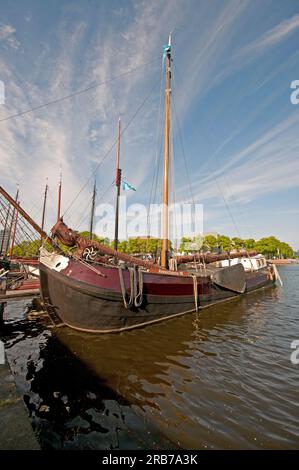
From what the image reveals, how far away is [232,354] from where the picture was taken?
675 centimetres

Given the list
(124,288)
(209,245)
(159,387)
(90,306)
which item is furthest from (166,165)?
(209,245)

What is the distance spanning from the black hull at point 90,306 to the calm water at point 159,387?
0.43 m

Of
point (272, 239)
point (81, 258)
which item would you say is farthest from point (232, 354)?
point (272, 239)

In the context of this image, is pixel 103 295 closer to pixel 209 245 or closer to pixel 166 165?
pixel 166 165

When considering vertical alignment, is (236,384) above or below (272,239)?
below

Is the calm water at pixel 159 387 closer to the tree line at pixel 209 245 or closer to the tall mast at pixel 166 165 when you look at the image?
the tall mast at pixel 166 165

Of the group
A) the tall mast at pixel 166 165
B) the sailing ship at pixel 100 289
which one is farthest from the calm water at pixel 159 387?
the tall mast at pixel 166 165

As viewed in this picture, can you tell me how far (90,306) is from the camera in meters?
7.98

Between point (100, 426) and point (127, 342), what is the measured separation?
12.4 ft

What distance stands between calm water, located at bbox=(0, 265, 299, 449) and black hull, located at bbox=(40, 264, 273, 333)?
435 millimetres

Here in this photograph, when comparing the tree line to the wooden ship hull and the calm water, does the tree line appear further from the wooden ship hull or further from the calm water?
the calm water

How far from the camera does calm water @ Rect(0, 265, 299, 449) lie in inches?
144
